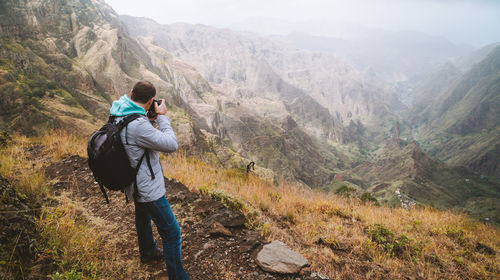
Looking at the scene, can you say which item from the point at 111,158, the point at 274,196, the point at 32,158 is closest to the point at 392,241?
the point at 274,196

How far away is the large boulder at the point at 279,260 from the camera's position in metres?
3.32

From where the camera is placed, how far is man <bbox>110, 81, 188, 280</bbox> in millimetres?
2633

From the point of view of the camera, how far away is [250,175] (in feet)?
28.2

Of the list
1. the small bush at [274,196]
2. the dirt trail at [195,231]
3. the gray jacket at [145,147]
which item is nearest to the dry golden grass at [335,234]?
the small bush at [274,196]

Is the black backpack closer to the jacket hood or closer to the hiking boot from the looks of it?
the jacket hood

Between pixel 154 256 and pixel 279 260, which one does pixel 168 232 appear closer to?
pixel 154 256

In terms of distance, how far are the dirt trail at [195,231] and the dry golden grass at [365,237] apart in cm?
47

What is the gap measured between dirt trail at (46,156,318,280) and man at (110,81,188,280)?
58 centimetres

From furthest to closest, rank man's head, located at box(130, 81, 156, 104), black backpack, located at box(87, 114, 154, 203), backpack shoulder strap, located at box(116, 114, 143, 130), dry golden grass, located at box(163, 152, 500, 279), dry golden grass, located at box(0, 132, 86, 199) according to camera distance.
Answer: dry golden grass, located at box(0, 132, 86, 199) < dry golden grass, located at box(163, 152, 500, 279) < man's head, located at box(130, 81, 156, 104) < backpack shoulder strap, located at box(116, 114, 143, 130) < black backpack, located at box(87, 114, 154, 203)

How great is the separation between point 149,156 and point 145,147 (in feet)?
0.50

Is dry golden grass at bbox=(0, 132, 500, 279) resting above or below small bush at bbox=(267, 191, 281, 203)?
above

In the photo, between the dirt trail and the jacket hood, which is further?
the dirt trail

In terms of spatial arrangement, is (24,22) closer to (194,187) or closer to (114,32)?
(114,32)

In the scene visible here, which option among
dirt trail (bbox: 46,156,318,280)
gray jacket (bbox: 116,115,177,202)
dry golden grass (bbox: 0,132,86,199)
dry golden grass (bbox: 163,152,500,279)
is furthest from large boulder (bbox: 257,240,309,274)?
dry golden grass (bbox: 0,132,86,199)
